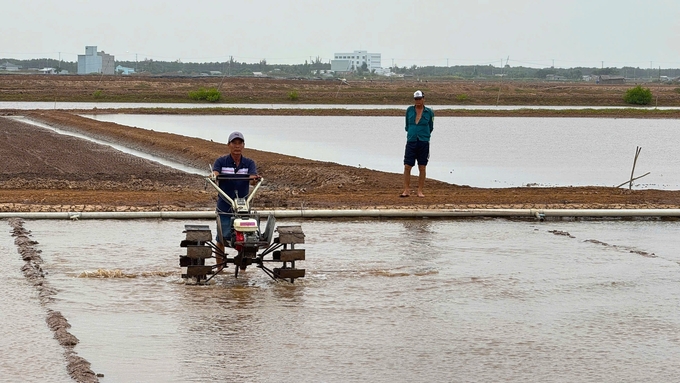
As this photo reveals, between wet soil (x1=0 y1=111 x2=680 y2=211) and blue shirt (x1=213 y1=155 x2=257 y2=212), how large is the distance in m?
5.16

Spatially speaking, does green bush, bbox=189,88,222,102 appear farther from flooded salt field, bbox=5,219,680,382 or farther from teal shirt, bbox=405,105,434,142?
flooded salt field, bbox=5,219,680,382

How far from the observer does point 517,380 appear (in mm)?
8141

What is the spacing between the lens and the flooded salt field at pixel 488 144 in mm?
26500

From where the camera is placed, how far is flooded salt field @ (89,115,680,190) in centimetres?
2650

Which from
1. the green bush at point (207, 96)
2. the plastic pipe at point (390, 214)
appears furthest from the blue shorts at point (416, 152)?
the green bush at point (207, 96)

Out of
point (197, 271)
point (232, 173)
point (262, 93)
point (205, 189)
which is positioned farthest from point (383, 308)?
point (262, 93)

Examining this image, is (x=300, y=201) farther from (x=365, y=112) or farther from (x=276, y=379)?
(x=365, y=112)

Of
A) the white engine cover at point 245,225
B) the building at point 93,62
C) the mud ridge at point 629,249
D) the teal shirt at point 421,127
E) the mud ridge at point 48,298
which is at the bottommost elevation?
the mud ridge at point 48,298

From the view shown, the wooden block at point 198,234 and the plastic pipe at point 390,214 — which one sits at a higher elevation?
the wooden block at point 198,234

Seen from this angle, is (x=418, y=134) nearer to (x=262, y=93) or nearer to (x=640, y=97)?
(x=640, y=97)

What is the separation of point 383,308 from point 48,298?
3.30 meters

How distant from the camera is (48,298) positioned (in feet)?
34.8

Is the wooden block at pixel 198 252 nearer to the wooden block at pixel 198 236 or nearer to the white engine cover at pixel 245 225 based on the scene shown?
the wooden block at pixel 198 236

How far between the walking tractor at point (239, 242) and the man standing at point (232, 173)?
0.03 meters
